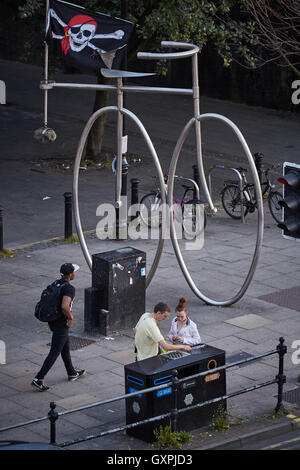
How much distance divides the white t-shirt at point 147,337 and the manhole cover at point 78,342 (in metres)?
2.31

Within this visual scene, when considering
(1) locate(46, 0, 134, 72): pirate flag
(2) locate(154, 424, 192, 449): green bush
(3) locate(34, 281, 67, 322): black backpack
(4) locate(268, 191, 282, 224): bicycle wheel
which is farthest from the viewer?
(4) locate(268, 191, 282, 224): bicycle wheel

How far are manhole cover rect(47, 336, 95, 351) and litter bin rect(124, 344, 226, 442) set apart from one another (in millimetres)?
2761

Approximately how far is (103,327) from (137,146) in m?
14.0

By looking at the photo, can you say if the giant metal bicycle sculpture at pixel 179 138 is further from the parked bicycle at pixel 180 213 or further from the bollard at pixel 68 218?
the parked bicycle at pixel 180 213

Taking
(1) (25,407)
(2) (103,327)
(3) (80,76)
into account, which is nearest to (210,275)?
(2) (103,327)

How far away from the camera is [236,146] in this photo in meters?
27.4

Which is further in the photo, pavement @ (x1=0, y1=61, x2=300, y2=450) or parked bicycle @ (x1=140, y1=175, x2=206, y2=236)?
parked bicycle @ (x1=140, y1=175, x2=206, y2=236)

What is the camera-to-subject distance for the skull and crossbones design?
48.5 ft

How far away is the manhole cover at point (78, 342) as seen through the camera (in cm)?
1299

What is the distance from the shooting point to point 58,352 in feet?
37.3

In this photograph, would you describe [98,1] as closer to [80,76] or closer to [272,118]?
[272,118]

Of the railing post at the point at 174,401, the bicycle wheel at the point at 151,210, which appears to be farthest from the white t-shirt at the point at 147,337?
the bicycle wheel at the point at 151,210

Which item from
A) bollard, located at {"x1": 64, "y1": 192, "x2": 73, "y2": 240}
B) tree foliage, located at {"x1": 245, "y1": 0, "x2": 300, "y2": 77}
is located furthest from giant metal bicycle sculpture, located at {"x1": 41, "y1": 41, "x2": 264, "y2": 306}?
tree foliage, located at {"x1": 245, "y1": 0, "x2": 300, "y2": 77}

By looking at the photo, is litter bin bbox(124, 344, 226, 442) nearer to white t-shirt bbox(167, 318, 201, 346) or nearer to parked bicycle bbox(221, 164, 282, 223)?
white t-shirt bbox(167, 318, 201, 346)
